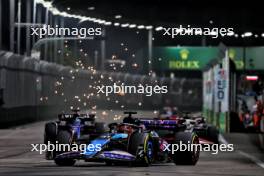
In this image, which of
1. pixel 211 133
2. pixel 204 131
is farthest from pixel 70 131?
pixel 211 133

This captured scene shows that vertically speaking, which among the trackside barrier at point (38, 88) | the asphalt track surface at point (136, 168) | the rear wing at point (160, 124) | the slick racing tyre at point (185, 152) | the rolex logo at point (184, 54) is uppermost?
the rolex logo at point (184, 54)

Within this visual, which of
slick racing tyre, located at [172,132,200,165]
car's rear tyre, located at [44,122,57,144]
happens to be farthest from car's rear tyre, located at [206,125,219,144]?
car's rear tyre, located at [44,122,57,144]

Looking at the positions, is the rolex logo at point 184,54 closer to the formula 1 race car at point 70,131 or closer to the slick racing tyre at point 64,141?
the formula 1 race car at point 70,131

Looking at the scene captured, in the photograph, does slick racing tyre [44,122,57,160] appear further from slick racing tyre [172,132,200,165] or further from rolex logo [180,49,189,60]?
rolex logo [180,49,189,60]

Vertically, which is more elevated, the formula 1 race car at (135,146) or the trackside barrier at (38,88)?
the trackside barrier at (38,88)

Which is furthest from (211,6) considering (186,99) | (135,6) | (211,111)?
(186,99)

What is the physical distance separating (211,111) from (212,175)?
113 ft

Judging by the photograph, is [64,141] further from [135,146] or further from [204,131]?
[204,131]

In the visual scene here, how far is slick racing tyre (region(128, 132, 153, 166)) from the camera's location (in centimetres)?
1769

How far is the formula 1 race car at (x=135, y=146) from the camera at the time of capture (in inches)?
693

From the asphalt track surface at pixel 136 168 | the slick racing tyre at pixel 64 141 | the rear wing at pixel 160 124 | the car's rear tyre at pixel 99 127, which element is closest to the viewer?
the asphalt track surface at pixel 136 168

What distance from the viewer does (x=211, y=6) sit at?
201 feet

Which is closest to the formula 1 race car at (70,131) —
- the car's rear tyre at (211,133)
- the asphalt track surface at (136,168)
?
the asphalt track surface at (136,168)

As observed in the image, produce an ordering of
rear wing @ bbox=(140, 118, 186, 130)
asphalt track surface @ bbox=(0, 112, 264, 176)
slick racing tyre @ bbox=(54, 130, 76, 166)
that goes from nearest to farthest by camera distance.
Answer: asphalt track surface @ bbox=(0, 112, 264, 176) < slick racing tyre @ bbox=(54, 130, 76, 166) < rear wing @ bbox=(140, 118, 186, 130)
